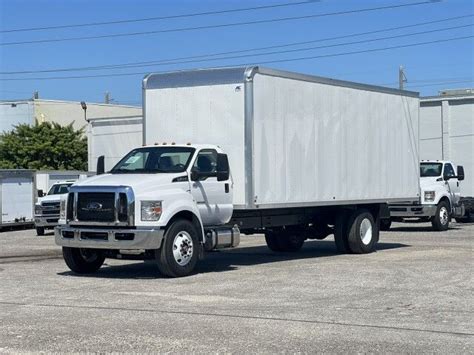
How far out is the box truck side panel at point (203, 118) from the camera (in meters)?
15.3

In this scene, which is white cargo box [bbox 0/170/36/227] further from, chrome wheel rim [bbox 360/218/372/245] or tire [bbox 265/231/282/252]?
chrome wheel rim [bbox 360/218/372/245]

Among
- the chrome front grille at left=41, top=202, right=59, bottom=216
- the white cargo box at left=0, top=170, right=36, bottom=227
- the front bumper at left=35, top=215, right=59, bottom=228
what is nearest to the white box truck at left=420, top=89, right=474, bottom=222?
the white cargo box at left=0, top=170, right=36, bottom=227

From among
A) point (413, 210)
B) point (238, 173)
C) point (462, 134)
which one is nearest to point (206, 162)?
point (238, 173)

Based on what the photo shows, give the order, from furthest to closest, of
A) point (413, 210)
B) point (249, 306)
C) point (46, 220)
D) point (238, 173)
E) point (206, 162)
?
point (46, 220)
point (413, 210)
point (238, 173)
point (206, 162)
point (249, 306)

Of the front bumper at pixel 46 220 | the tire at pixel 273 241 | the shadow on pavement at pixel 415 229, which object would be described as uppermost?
the front bumper at pixel 46 220

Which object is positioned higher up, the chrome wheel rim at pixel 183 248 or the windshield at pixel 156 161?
the windshield at pixel 156 161

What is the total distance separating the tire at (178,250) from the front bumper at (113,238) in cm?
18

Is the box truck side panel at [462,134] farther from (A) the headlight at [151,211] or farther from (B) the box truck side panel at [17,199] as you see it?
(A) the headlight at [151,211]

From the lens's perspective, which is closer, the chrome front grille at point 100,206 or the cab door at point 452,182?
the chrome front grille at point 100,206

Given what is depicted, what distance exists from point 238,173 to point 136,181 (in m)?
2.22

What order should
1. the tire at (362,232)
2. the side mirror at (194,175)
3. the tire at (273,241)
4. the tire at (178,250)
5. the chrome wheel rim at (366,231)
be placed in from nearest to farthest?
the tire at (178,250) < the side mirror at (194,175) < the tire at (362,232) < the chrome wheel rim at (366,231) < the tire at (273,241)

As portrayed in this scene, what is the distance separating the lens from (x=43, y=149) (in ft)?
181

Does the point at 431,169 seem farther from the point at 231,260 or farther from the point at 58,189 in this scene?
the point at 58,189

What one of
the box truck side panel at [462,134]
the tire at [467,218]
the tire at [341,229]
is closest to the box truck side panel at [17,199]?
the tire at [467,218]
